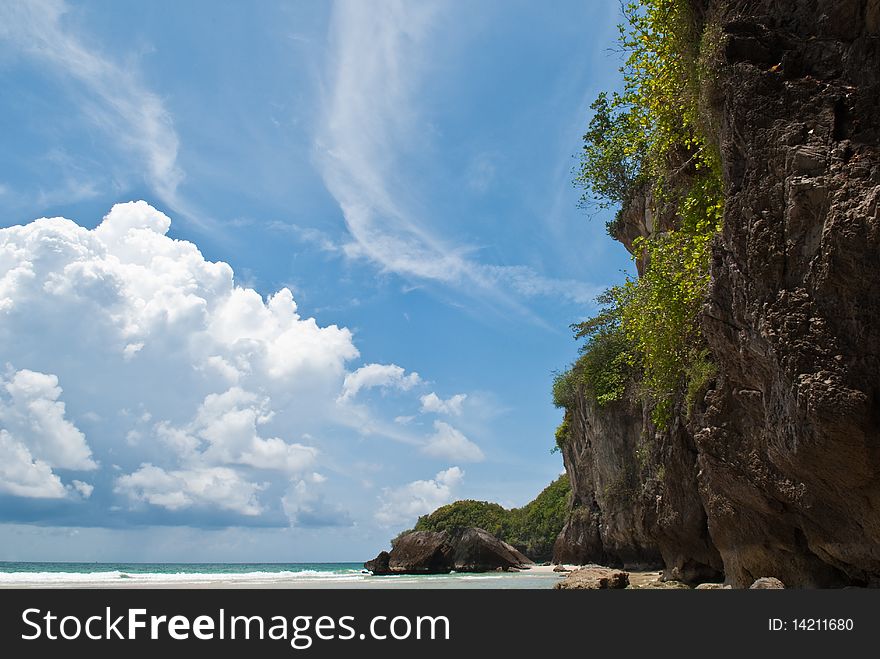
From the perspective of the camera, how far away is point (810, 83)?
29.7ft

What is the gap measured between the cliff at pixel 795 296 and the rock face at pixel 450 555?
37.0 m

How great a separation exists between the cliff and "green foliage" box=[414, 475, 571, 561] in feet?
196

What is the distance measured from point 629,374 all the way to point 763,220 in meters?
21.2

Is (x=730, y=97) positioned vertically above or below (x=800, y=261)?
above

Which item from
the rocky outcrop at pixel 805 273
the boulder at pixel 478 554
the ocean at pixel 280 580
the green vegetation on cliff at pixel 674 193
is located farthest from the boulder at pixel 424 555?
the rocky outcrop at pixel 805 273

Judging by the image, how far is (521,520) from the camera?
7788cm

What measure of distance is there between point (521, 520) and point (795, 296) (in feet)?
240

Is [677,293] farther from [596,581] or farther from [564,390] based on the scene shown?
[564,390]

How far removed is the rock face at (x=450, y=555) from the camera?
48112mm

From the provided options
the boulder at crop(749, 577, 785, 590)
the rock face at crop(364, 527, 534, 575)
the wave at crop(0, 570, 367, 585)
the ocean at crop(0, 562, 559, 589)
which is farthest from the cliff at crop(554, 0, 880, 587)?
the rock face at crop(364, 527, 534, 575)

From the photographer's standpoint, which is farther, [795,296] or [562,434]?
[562,434]

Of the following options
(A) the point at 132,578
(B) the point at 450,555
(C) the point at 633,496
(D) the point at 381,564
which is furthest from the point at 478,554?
(A) the point at 132,578
